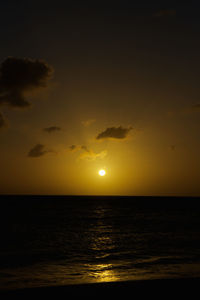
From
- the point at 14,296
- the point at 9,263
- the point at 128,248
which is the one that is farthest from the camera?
the point at 128,248

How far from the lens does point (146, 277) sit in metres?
14.8

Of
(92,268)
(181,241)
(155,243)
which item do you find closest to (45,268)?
(92,268)

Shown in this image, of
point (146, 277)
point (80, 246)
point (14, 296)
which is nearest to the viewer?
point (14, 296)

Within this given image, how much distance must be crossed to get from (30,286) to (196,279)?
7.04 m

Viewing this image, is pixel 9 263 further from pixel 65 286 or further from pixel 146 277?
pixel 146 277

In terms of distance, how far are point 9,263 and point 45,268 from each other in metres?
2.80

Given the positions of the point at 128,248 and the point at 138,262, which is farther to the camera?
the point at 128,248

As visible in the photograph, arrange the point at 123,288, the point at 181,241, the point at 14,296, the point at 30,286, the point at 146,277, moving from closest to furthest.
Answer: the point at 14,296
the point at 123,288
the point at 30,286
the point at 146,277
the point at 181,241

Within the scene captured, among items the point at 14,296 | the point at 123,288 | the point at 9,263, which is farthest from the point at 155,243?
the point at 14,296

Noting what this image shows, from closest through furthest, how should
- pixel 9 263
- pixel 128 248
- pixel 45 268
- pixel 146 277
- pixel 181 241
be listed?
pixel 146 277
pixel 45 268
pixel 9 263
pixel 128 248
pixel 181 241

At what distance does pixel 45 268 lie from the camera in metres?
17.7

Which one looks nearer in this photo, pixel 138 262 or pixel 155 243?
pixel 138 262

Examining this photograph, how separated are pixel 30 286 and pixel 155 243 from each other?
16967mm

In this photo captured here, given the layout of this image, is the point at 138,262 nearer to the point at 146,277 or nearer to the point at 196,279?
the point at 146,277
